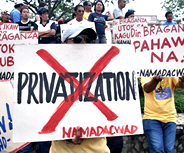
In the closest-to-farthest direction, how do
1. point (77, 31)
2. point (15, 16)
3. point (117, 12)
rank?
point (77, 31), point (15, 16), point (117, 12)

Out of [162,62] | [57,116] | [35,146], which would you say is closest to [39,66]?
[57,116]

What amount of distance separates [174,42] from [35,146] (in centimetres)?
264

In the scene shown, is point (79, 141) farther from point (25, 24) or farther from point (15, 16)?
point (15, 16)

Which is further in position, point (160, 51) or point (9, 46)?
point (9, 46)

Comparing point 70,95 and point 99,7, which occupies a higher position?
point 99,7

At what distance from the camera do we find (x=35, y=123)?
6.78 feet

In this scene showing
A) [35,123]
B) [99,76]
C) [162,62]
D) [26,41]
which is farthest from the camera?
[26,41]

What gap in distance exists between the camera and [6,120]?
2795 mm

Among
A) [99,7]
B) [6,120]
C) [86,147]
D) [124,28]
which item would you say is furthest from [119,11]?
[86,147]

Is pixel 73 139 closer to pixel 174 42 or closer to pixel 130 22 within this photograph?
pixel 174 42

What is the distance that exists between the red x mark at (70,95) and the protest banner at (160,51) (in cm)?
80

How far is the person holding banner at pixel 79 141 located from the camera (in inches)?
85.3

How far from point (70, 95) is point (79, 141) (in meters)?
0.38

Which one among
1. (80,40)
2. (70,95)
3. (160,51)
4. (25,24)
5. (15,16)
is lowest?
(70,95)
